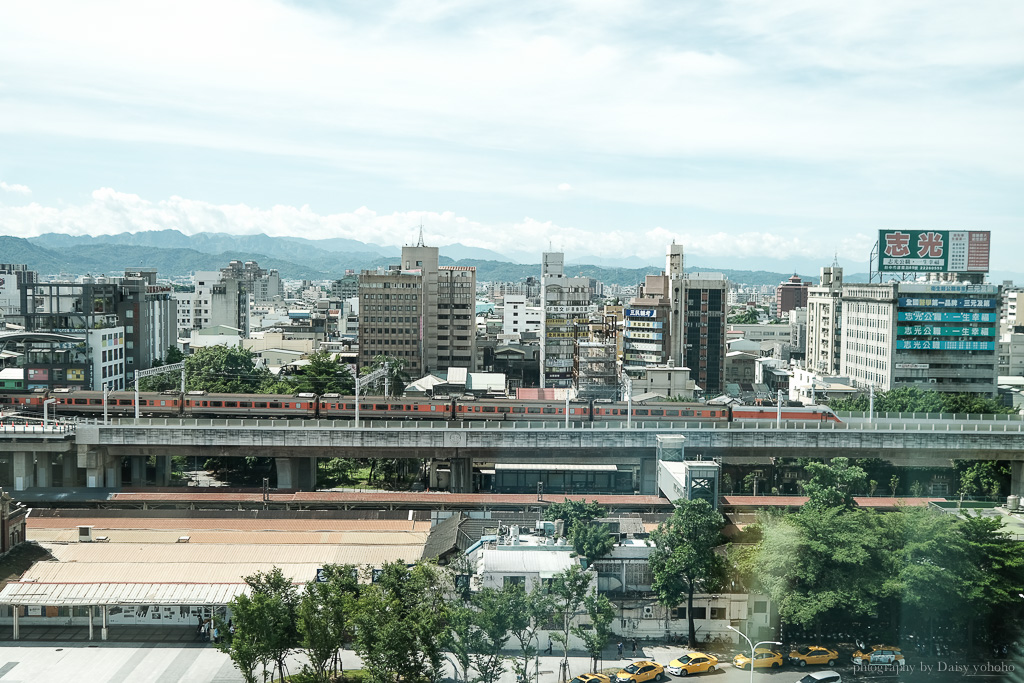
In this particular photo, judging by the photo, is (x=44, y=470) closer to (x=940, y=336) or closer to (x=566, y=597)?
(x=566, y=597)

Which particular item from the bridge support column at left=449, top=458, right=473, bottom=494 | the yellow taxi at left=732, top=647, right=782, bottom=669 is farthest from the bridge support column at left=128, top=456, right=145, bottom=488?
the yellow taxi at left=732, top=647, right=782, bottom=669

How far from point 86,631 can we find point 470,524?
7.42m

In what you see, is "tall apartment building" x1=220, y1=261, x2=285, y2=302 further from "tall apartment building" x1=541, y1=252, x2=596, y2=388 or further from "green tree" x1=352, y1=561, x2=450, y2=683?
"green tree" x1=352, y1=561, x2=450, y2=683

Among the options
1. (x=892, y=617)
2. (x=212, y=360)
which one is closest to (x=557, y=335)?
(x=212, y=360)

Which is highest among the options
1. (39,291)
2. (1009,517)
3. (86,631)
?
(39,291)

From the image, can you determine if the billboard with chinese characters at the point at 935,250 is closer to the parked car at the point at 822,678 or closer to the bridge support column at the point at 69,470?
the parked car at the point at 822,678

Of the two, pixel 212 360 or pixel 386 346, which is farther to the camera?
pixel 386 346

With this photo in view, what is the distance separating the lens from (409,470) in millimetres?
32375

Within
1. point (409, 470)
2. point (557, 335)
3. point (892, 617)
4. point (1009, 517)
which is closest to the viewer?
point (892, 617)

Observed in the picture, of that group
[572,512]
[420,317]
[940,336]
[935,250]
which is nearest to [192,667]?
[572,512]

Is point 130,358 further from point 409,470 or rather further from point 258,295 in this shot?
point 258,295

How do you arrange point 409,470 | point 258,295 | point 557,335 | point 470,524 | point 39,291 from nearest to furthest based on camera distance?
point 470,524
point 409,470
point 39,291
point 557,335
point 258,295

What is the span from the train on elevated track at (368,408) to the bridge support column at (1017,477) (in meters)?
5.89

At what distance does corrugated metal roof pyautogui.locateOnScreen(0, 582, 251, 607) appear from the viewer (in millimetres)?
16391
